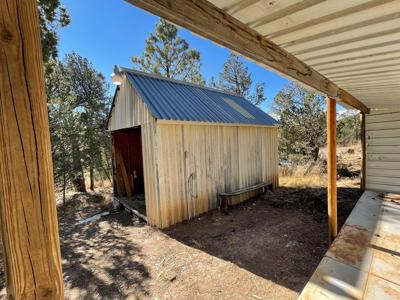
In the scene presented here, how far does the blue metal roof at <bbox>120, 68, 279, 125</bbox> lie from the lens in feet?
18.4

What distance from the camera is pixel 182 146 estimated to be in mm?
5605

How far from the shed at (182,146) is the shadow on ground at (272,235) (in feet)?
2.25

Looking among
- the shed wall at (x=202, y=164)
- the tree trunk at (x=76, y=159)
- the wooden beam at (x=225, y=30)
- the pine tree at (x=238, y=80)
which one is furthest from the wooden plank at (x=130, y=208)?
the pine tree at (x=238, y=80)

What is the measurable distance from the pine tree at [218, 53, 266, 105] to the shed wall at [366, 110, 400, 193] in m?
10.6

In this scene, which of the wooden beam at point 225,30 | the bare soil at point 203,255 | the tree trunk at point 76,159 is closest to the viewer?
the wooden beam at point 225,30

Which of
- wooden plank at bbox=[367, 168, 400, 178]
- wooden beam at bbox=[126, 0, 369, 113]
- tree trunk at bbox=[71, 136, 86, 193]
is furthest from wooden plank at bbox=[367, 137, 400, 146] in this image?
tree trunk at bbox=[71, 136, 86, 193]

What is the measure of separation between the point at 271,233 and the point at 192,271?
203cm

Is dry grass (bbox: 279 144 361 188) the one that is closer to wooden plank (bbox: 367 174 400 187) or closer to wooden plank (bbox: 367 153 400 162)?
wooden plank (bbox: 367 174 400 187)

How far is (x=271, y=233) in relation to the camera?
4715 mm

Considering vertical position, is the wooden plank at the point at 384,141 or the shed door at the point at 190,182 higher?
the wooden plank at the point at 384,141

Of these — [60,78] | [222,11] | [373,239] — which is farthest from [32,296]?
[60,78]

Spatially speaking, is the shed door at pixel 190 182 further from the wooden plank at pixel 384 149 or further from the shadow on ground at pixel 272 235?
the wooden plank at pixel 384 149

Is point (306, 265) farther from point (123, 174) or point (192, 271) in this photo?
point (123, 174)

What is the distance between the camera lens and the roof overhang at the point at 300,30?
4.68 feet
